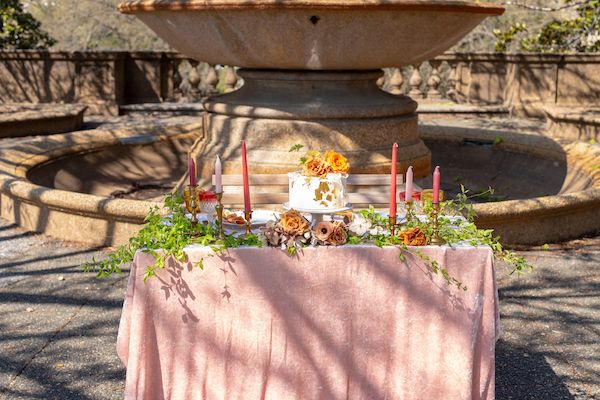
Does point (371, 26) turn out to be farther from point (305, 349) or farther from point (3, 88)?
point (3, 88)

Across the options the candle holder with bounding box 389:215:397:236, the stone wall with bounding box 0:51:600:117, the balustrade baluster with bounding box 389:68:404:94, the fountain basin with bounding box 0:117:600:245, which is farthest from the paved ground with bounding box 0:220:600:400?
the balustrade baluster with bounding box 389:68:404:94

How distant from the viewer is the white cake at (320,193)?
3732 mm

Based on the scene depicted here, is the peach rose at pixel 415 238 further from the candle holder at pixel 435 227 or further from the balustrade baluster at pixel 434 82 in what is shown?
the balustrade baluster at pixel 434 82

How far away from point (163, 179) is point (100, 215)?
2.98 m

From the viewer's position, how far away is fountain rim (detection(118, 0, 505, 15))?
Answer: 19.6 ft

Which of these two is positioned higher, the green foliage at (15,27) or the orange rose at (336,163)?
the green foliage at (15,27)

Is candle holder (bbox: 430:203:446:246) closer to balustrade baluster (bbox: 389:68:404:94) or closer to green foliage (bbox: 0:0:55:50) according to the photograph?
balustrade baluster (bbox: 389:68:404:94)

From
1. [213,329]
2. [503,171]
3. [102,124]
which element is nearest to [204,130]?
[503,171]

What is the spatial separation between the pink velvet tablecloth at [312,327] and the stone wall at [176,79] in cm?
1076

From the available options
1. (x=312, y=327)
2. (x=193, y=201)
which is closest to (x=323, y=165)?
(x=193, y=201)

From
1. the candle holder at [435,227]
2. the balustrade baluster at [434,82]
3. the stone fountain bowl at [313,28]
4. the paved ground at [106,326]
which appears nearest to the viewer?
the candle holder at [435,227]

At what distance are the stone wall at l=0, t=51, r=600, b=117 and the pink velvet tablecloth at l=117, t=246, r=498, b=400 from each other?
35.3 ft

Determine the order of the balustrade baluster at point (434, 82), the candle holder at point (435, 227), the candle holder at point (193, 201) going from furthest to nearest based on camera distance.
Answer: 1. the balustrade baluster at point (434, 82)
2. the candle holder at point (193, 201)
3. the candle holder at point (435, 227)

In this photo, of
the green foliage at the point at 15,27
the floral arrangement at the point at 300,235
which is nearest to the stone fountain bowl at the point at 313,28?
the floral arrangement at the point at 300,235
